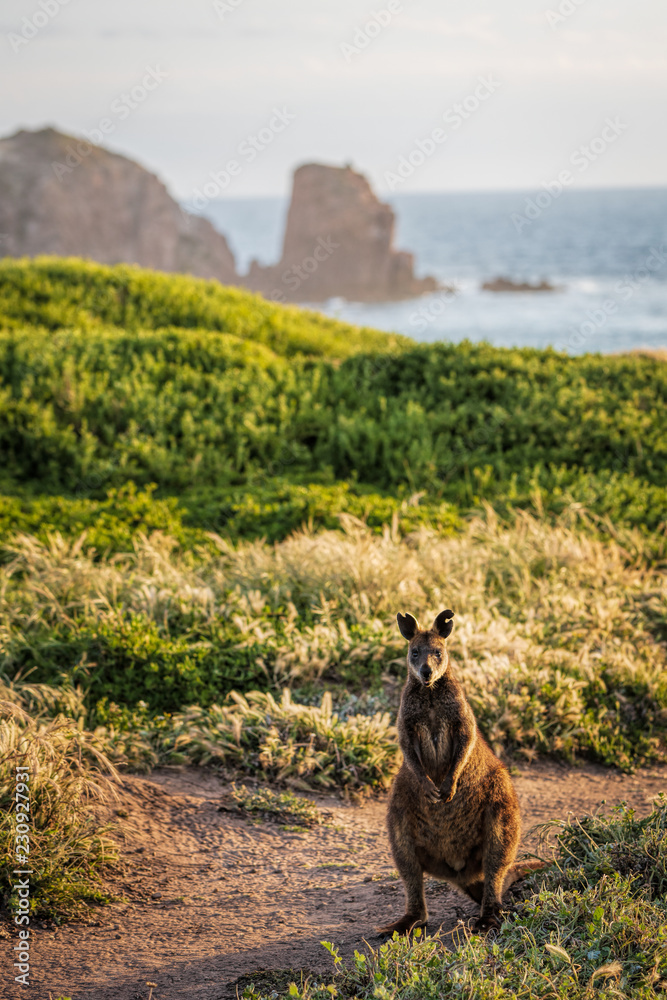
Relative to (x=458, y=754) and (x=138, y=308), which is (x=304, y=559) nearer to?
(x=458, y=754)

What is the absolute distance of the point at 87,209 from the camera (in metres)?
78.6

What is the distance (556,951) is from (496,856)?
0.52 meters

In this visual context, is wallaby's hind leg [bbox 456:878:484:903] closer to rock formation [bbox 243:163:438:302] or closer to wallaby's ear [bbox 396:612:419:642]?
wallaby's ear [bbox 396:612:419:642]

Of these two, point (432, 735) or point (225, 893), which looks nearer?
point (432, 735)

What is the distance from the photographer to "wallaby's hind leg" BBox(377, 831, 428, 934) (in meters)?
3.49

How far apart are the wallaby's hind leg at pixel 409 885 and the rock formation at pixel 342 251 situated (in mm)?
82718

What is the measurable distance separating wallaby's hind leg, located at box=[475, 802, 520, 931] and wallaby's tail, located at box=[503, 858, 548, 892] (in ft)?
0.88

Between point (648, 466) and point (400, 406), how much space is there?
3.28 meters
